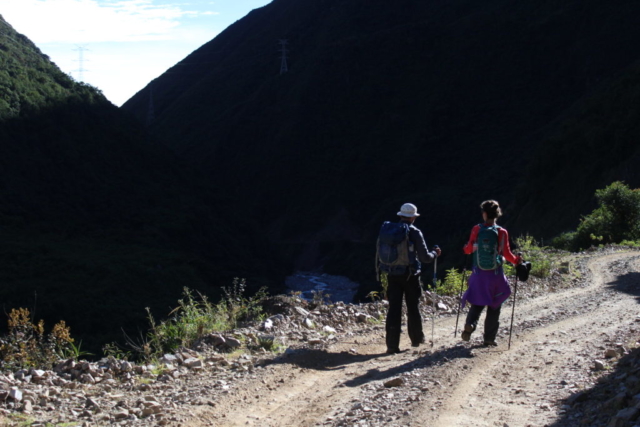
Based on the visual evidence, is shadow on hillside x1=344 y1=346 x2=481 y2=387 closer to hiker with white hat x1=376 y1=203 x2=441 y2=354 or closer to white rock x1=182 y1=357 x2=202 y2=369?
hiker with white hat x1=376 y1=203 x2=441 y2=354

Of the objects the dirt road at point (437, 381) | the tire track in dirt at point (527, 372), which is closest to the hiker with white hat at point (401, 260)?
the dirt road at point (437, 381)

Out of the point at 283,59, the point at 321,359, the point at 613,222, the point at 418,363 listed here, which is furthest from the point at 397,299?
the point at 283,59

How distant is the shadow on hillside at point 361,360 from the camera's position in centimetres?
535

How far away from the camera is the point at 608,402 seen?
3893mm

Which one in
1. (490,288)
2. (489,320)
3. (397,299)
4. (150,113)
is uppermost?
(150,113)

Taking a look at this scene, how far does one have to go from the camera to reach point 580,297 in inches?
362

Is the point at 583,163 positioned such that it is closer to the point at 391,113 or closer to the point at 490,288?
the point at 490,288

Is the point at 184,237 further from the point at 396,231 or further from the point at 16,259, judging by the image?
the point at 396,231

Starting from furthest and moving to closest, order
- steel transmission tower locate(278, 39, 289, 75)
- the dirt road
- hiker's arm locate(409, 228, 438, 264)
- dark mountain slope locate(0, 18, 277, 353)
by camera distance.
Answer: steel transmission tower locate(278, 39, 289, 75) → dark mountain slope locate(0, 18, 277, 353) → hiker's arm locate(409, 228, 438, 264) → the dirt road

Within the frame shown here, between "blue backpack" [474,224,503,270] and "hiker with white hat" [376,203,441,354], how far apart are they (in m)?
0.40

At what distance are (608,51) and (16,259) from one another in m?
53.7

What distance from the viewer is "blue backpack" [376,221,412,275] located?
608 centimetres

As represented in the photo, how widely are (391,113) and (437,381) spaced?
6773 centimetres

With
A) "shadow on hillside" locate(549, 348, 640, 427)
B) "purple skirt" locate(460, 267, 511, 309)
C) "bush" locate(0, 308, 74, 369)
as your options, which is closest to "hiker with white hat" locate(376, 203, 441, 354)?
"purple skirt" locate(460, 267, 511, 309)
